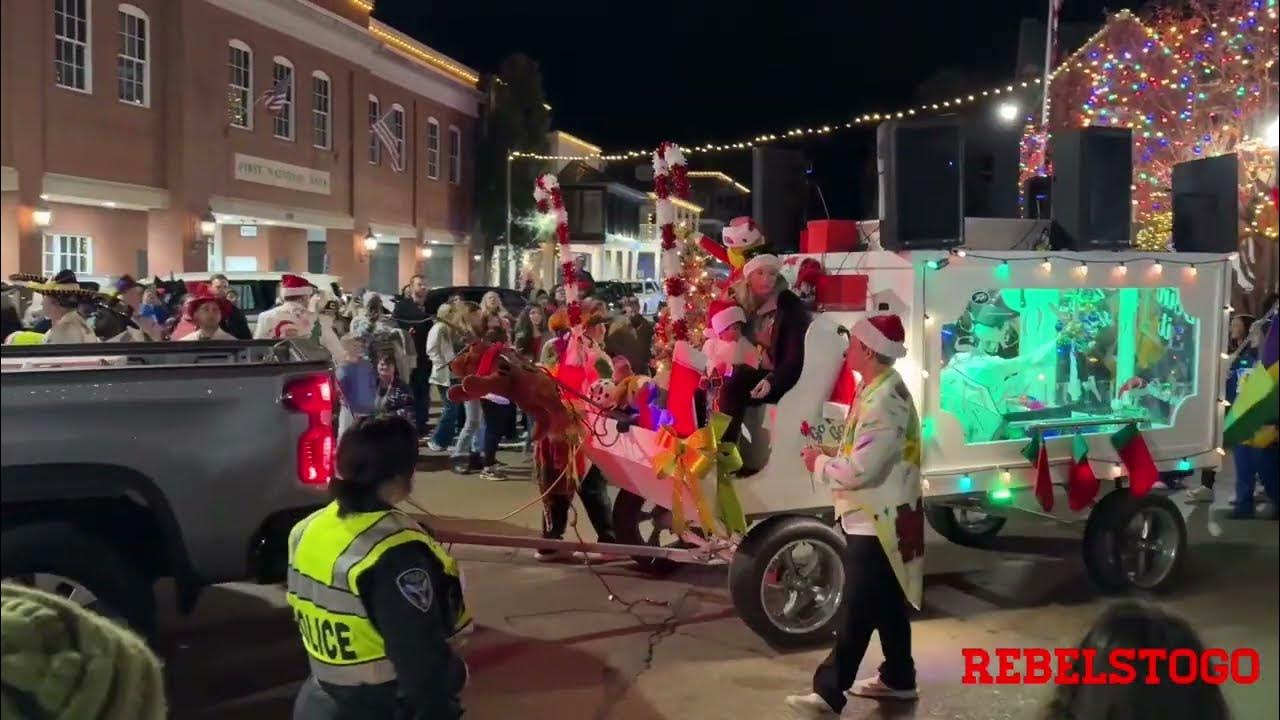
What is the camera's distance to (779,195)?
7883mm

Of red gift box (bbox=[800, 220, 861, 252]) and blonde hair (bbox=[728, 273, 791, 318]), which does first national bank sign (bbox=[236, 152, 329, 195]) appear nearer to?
red gift box (bbox=[800, 220, 861, 252])

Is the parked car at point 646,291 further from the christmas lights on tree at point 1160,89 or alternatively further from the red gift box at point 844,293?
the red gift box at point 844,293

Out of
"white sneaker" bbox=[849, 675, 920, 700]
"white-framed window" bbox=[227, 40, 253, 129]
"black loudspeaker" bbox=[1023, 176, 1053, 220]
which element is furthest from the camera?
"white-framed window" bbox=[227, 40, 253, 129]

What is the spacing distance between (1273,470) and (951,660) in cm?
400

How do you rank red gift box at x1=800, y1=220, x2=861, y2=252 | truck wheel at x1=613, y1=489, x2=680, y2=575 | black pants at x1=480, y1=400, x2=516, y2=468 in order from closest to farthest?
red gift box at x1=800, y1=220, x2=861, y2=252
truck wheel at x1=613, y1=489, x2=680, y2=575
black pants at x1=480, y1=400, x2=516, y2=468

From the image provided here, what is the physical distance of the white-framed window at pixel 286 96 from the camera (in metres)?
23.8

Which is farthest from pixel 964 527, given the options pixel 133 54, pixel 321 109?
pixel 321 109

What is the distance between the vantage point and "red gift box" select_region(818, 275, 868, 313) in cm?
642

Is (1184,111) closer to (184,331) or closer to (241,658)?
(184,331)

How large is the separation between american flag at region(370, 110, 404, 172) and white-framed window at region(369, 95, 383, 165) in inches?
4.4

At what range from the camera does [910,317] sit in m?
6.18

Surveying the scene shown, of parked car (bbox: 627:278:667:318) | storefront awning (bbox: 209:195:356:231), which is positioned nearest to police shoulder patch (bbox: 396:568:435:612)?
parked car (bbox: 627:278:667:318)

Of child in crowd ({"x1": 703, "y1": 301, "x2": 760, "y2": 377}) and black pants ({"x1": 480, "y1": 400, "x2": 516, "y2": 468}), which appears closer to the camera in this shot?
child in crowd ({"x1": 703, "y1": 301, "x2": 760, "y2": 377})

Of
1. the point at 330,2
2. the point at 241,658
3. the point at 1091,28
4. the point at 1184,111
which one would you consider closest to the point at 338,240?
the point at 330,2
